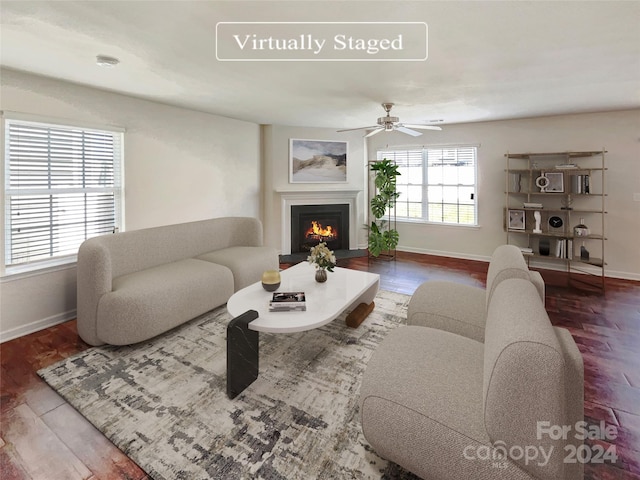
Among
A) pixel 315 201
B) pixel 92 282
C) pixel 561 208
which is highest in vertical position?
pixel 315 201

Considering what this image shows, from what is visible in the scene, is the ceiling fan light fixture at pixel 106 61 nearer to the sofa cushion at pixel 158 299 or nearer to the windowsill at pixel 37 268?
the sofa cushion at pixel 158 299

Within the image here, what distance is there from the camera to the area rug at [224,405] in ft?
5.26

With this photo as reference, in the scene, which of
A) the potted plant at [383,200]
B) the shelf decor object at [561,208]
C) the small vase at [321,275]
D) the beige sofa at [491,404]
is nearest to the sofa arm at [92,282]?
the small vase at [321,275]

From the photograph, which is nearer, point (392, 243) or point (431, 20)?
point (431, 20)

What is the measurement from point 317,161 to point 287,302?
408 centimetres

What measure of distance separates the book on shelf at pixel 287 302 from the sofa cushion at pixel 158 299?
98 cm

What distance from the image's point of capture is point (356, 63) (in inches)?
108

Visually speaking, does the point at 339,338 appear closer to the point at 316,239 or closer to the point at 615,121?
the point at 316,239

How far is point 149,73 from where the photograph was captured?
3.00 metres

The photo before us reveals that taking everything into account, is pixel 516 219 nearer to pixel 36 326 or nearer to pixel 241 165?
pixel 241 165

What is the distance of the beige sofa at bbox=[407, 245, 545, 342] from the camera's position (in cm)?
204

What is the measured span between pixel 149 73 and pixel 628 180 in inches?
243

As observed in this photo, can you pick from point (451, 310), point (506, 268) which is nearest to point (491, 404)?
point (506, 268)

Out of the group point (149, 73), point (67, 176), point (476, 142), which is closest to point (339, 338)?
point (149, 73)
